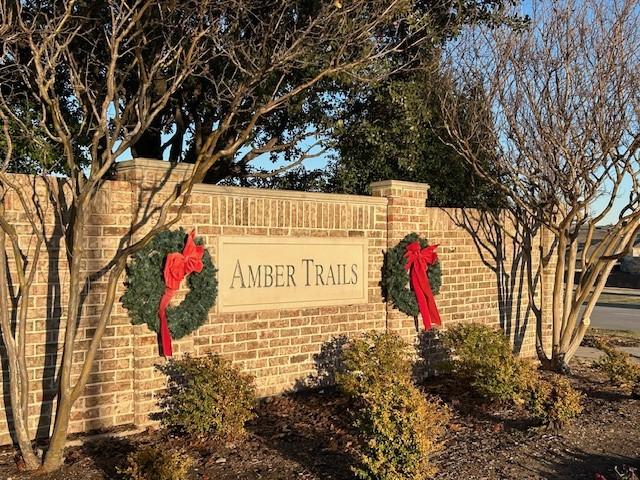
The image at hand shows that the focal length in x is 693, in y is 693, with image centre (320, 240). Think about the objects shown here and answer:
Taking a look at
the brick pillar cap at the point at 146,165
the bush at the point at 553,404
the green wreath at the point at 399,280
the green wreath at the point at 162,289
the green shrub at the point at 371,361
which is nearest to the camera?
the bush at the point at 553,404

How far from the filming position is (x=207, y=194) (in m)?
7.28

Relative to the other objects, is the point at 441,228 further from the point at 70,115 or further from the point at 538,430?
the point at 70,115

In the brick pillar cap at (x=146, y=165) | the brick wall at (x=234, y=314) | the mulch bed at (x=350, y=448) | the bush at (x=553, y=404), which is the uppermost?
the brick pillar cap at (x=146, y=165)

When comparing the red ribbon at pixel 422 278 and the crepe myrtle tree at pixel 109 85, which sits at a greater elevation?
the crepe myrtle tree at pixel 109 85

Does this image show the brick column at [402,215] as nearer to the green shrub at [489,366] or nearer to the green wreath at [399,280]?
the green wreath at [399,280]

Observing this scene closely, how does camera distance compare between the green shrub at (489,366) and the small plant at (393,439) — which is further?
the green shrub at (489,366)

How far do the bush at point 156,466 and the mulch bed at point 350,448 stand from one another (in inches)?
20.8

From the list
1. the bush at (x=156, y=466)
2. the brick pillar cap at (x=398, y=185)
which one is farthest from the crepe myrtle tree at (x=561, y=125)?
the bush at (x=156, y=466)

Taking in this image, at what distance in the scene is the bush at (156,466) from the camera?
4.52 m

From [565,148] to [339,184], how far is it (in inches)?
178

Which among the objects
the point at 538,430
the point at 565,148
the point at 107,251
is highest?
the point at 565,148

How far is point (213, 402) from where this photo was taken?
19.9 feet

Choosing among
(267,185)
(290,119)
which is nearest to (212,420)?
(290,119)

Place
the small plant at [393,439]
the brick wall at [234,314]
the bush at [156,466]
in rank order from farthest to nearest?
the brick wall at [234,314] → the small plant at [393,439] → the bush at [156,466]
